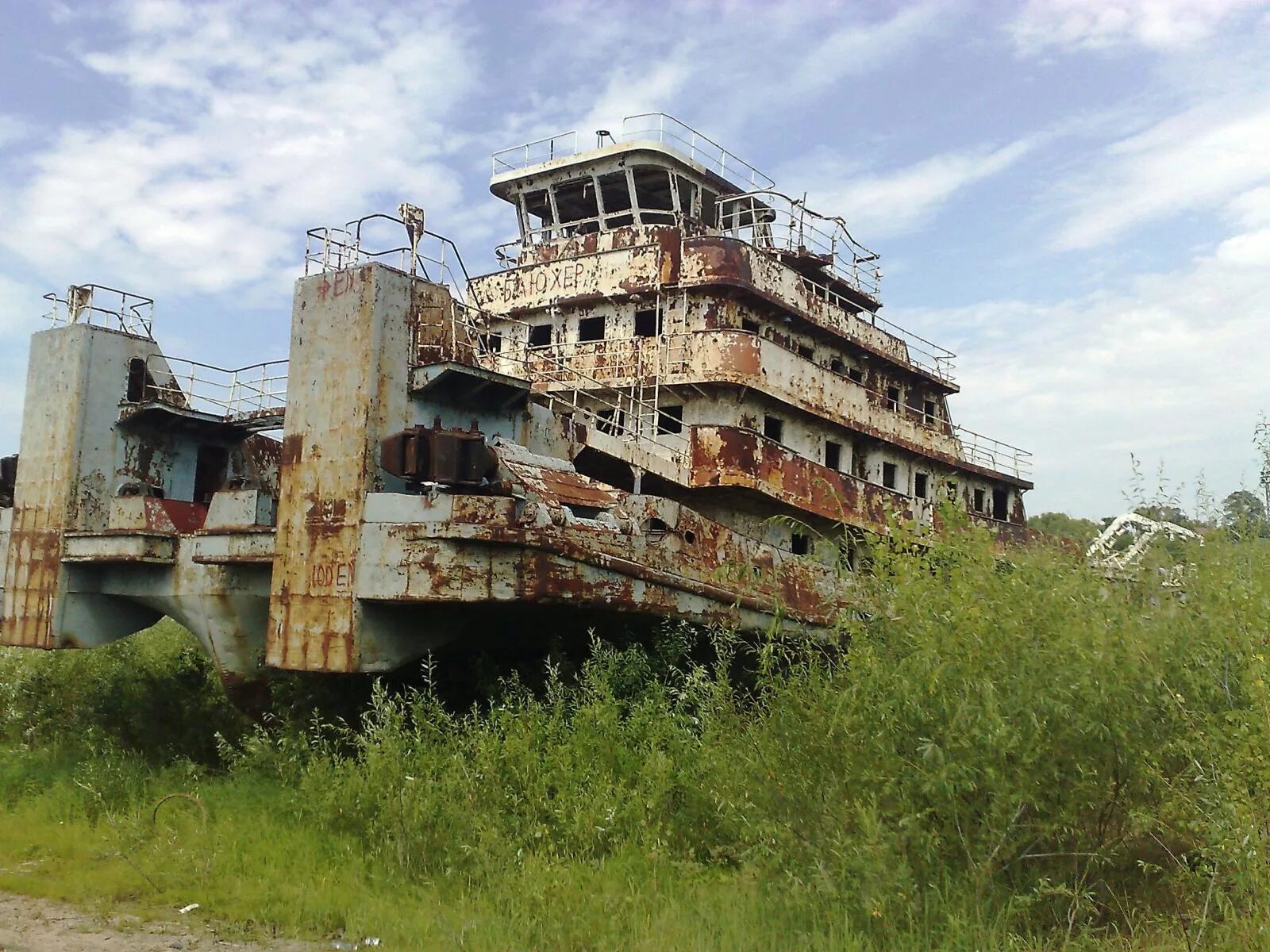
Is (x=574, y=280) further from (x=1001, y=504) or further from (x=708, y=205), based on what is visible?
(x=1001, y=504)

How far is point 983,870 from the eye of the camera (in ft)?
18.0

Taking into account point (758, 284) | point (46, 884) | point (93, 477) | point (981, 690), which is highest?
point (758, 284)

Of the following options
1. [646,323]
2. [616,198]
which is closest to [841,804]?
[646,323]

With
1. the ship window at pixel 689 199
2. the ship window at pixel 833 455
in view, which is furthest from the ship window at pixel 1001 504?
the ship window at pixel 689 199

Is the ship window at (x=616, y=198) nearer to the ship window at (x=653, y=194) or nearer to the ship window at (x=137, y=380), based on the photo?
the ship window at (x=653, y=194)

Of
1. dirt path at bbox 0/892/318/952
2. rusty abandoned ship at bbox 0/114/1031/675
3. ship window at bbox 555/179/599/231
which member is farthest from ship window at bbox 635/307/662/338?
dirt path at bbox 0/892/318/952

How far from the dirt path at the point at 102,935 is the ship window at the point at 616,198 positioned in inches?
467

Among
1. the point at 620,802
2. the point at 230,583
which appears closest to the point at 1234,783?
the point at 620,802

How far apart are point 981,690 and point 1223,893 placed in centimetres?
144

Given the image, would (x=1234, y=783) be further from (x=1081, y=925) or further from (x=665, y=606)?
(x=665, y=606)

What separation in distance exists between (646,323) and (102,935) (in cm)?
999

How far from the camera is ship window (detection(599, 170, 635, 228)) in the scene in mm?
16766

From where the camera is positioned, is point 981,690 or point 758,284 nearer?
point 981,690

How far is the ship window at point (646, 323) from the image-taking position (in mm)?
14625
